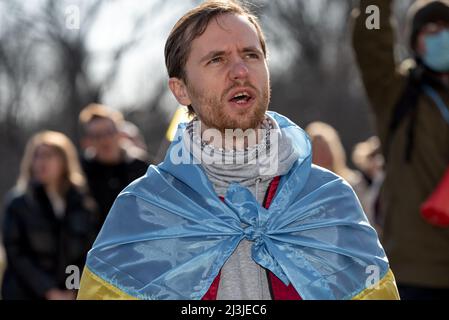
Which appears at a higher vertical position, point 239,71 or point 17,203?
point 17,203

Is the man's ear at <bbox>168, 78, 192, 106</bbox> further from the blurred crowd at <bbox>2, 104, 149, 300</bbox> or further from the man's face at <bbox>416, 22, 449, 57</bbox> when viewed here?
the blurred crowd at <bbox>2, 104, 149, 300</bbox>

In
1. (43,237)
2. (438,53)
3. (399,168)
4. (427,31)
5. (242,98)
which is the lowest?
(242,98)

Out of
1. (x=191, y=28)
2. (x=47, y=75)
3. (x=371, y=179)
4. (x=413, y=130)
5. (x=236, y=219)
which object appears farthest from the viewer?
(x=47, y=75)

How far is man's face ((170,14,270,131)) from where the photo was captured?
367 centimetres

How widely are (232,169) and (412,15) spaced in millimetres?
3045

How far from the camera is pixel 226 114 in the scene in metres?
3.69

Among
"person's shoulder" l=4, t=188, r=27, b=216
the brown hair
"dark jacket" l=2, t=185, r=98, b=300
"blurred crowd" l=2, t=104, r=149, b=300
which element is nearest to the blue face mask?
the brown hair

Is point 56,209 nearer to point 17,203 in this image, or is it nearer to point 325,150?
point 17,203

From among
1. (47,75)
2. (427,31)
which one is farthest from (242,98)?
(47,75)

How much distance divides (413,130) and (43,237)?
3.20 meters

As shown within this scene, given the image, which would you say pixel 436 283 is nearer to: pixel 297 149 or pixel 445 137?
pixel 445 137

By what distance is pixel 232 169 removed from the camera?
368 centimetres

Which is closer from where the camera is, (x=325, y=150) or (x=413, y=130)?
(x=413, y=130)
